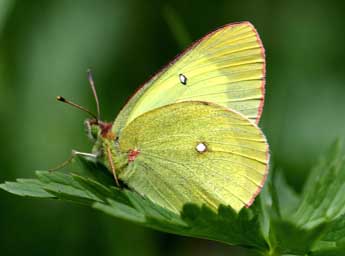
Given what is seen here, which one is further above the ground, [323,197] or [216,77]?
[216,77]

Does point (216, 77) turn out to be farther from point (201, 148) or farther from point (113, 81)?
point (113, 81)

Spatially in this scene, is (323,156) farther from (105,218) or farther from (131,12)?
(131,12)

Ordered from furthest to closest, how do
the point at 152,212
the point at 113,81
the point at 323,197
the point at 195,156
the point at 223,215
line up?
1. the point at 113,81
2. the point at 195,156
3. the point at 323,197
4. the point at 152,212
5. the point at 223,215

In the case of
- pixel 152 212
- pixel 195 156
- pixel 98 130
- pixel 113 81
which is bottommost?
pixel 152 212

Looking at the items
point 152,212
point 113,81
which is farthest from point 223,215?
point 113,81

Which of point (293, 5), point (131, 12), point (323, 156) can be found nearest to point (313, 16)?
Result: point (293, 5)

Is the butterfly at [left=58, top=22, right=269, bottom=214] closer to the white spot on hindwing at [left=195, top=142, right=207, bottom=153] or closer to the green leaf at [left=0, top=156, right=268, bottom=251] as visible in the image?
the white spot on hindwing at [left=195, top=142, right=207, bottom=153]

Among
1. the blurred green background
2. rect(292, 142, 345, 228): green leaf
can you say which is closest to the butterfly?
rect(292, 142, 345, 228): green leaf

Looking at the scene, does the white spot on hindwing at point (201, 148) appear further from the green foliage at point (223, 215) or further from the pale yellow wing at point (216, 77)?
the green foliage at point (223, 215)
